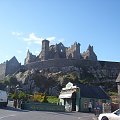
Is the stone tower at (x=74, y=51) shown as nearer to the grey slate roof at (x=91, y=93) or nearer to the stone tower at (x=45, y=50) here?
the stone tower at (x=45, y=50)

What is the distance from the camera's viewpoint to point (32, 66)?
120312 mm

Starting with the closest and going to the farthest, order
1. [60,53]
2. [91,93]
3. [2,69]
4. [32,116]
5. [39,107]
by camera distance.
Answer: [32,116], [39,107], [91,93], [60,53], [2,69]

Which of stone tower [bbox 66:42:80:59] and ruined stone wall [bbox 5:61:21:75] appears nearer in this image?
stone tower [bbox 66:42:80:59]

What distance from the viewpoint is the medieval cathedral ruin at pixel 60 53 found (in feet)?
415

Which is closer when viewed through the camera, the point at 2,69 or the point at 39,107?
the point at 39,107

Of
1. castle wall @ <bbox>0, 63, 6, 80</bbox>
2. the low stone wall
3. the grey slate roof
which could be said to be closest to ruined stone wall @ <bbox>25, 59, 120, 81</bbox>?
castle wall @ <bbox>0, 63, 6, 80</bbox>

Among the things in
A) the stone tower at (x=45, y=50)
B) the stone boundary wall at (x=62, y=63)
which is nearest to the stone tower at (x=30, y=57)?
the stone tower at (x=45, y=50)

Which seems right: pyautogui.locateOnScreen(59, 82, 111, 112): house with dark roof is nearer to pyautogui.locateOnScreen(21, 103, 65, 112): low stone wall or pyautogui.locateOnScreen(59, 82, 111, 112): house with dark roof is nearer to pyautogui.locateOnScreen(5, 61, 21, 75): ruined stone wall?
pyautogui.locateOnScreen(21, 103, 65, 112): low stone wall

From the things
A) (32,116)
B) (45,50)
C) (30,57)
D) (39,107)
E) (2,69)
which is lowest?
(32,116)

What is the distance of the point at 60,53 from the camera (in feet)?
432

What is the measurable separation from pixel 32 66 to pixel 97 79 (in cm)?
2589

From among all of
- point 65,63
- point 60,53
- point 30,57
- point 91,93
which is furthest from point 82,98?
point 30,57

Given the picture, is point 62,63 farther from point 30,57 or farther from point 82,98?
point 82,98

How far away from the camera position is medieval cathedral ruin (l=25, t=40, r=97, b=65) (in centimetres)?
12656
